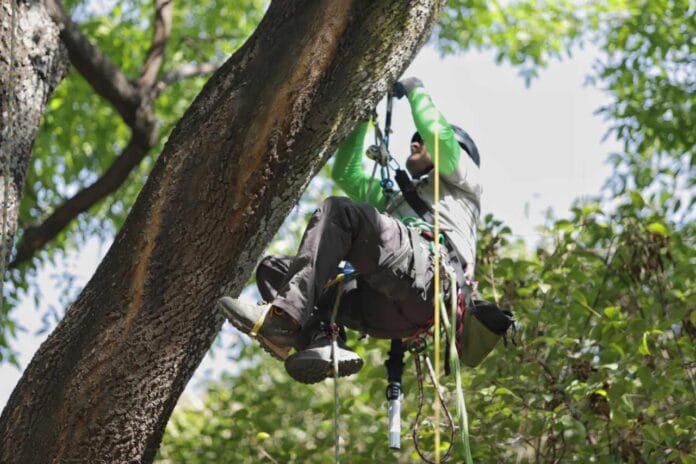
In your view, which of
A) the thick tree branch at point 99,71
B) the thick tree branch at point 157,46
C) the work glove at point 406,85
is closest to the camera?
the work glove at point 406,85

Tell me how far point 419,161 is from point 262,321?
1.27 m

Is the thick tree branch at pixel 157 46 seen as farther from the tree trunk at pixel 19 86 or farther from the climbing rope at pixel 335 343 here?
the climbing rope at pixel 335 343

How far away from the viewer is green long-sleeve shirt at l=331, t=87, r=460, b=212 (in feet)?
12.3

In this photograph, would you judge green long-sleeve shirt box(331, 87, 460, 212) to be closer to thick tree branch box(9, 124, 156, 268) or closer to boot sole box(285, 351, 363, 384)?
boot sole box(285, 351, 363, 384)

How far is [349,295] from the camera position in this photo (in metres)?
3.67

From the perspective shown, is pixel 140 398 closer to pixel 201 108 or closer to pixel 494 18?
pixel 201 108

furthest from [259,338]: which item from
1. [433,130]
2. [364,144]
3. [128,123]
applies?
[128,123]

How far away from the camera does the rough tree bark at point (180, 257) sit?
9.77 feet

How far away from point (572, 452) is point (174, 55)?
19.2ft

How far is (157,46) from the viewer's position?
6645 millimetres

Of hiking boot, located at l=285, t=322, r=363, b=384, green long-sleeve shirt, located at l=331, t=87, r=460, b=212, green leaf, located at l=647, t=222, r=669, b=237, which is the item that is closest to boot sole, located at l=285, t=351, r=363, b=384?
hiking boot, located at l=285, t=322, r=363, b=384

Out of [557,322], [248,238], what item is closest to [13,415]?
[248,238]

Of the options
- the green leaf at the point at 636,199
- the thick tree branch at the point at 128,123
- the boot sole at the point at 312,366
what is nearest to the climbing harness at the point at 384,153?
the boot sole at the point at 312,366

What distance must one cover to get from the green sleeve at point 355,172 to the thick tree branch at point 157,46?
2459 millimetres
